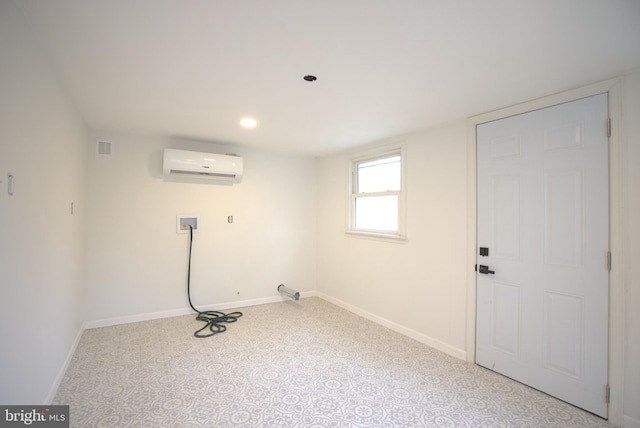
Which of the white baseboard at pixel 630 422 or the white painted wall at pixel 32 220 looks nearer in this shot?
the white painted wall at pixel 32 220

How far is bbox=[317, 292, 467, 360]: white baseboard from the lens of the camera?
2.87 m

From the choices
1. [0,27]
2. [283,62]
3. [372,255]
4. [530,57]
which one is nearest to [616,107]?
[530,57]

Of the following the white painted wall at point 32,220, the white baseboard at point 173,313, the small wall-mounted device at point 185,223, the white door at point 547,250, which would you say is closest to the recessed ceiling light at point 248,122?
the white painted wall at point 32,220

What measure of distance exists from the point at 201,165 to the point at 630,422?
4474mm

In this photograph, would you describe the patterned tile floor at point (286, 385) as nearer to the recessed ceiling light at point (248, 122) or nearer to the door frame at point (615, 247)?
the door frame at point (615, 247)

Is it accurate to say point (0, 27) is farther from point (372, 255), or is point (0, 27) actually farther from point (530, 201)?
point (372, 255)

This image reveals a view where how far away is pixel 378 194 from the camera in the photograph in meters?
3.88

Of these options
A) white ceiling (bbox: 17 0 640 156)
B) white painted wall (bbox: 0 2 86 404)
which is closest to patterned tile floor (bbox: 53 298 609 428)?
white painted wall (bbox: 0 2 86 404)

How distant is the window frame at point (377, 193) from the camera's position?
11.3 feet

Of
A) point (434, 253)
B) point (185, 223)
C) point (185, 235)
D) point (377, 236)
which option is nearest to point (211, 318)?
point (185, 235)

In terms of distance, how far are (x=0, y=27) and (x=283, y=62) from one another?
132 centimetres

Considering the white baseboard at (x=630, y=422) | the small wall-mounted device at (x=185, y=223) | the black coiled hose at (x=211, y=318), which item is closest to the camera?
the white baseboard at (x=630, y=422)

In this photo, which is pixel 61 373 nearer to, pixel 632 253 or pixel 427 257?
pixel 427 257

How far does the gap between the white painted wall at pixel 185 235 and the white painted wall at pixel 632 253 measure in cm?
378
